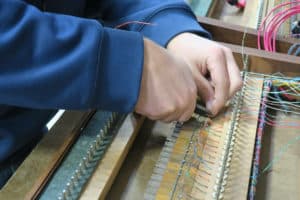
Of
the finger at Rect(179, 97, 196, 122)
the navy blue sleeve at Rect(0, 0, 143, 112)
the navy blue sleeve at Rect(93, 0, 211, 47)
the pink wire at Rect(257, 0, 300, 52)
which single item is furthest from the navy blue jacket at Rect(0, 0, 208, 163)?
the pink wire at Rect(257, 0, 300, 52)

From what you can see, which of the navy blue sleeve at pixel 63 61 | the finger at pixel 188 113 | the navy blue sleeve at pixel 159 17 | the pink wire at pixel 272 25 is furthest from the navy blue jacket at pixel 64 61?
the pink wire at pixel 272 25

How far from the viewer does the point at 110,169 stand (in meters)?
0.74

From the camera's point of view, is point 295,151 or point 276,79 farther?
point 276,79

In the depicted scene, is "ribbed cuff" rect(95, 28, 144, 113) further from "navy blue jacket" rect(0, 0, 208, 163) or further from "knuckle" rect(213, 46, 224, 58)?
"knuckle" rect(213, 46, 224, 58)

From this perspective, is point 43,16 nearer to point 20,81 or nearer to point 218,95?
point 20,81

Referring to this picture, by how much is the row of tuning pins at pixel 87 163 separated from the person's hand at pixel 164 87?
3.0 inches

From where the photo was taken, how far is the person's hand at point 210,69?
87 centimetres

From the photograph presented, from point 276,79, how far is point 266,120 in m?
0.12

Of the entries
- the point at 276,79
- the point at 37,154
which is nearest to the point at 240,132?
the point at 276,79

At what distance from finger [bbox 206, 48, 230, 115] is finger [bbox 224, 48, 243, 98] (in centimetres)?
2

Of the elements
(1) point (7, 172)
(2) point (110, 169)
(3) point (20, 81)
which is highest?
(3) point (20, 81)

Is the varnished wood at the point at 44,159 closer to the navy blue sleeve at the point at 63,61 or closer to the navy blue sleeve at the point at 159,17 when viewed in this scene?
the navy blue sleeve at the point at 63,61

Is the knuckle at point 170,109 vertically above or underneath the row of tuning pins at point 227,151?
above

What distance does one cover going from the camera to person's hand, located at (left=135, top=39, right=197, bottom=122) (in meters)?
0.76
